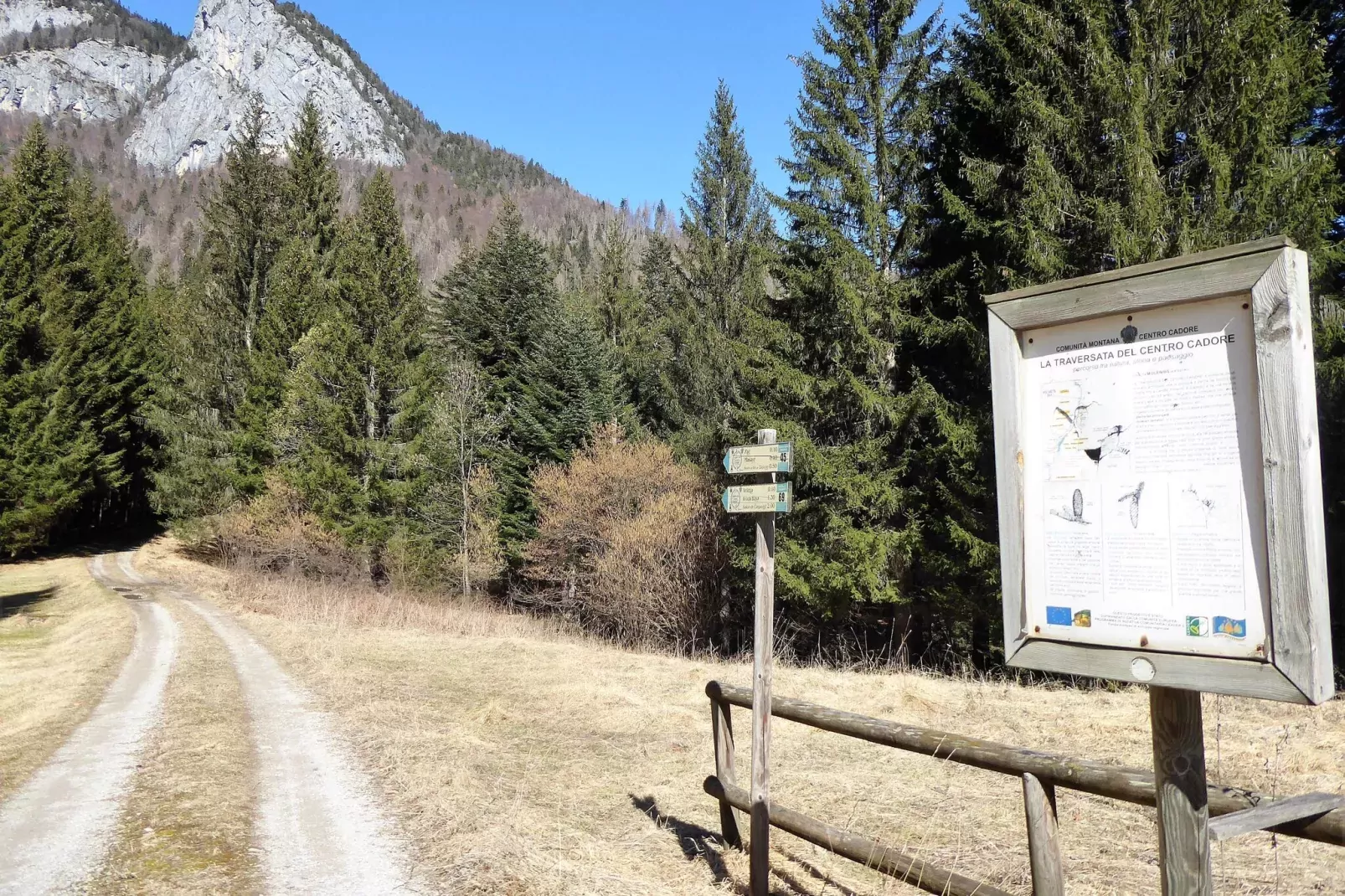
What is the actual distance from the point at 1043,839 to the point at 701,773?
4.91 m

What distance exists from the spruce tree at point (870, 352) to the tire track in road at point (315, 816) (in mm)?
11000

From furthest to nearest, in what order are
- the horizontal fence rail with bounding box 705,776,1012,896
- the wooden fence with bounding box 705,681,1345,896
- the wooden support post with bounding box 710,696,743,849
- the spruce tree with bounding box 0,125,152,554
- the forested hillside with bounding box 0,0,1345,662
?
the spruce tree with bounding box 0,125,152,554 < the forested hillside with bounding box 0,0,1345,662 < the wooden support post with bounding box 710,696,743,849 < the horizontal fence rail with bounding box 705,776,1012,896 < the wooden fence with bounding box 705,681,1345,896

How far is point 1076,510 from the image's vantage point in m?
2.47

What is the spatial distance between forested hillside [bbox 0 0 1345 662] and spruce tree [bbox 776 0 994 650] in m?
0.09

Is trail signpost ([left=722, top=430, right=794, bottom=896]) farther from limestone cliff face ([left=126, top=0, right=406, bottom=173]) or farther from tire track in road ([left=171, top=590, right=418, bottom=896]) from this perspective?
limestone cliff face ([left=126, top=0, right=406, bottom=173])

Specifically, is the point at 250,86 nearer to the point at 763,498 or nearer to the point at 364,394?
the point at 364,394

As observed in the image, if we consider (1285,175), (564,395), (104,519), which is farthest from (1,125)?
(1285,175)

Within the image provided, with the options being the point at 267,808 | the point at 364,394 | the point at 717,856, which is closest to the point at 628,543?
the point at 364,394

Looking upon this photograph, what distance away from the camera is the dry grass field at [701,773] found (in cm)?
518

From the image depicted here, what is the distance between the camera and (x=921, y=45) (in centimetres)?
1898

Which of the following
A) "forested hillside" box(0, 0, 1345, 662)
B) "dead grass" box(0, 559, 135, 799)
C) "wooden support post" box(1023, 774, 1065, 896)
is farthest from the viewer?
"forested hillside" box(0, 0, 1345, 662)

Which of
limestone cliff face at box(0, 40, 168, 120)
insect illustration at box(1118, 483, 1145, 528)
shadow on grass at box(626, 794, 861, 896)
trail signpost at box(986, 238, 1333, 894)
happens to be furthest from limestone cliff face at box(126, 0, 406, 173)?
insect illustration at box(1118, 483, 1145, 528)

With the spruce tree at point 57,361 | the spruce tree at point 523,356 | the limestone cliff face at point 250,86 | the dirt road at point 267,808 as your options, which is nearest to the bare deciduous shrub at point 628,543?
the spruce tree at point 523,356

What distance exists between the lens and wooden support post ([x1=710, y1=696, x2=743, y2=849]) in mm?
5566
